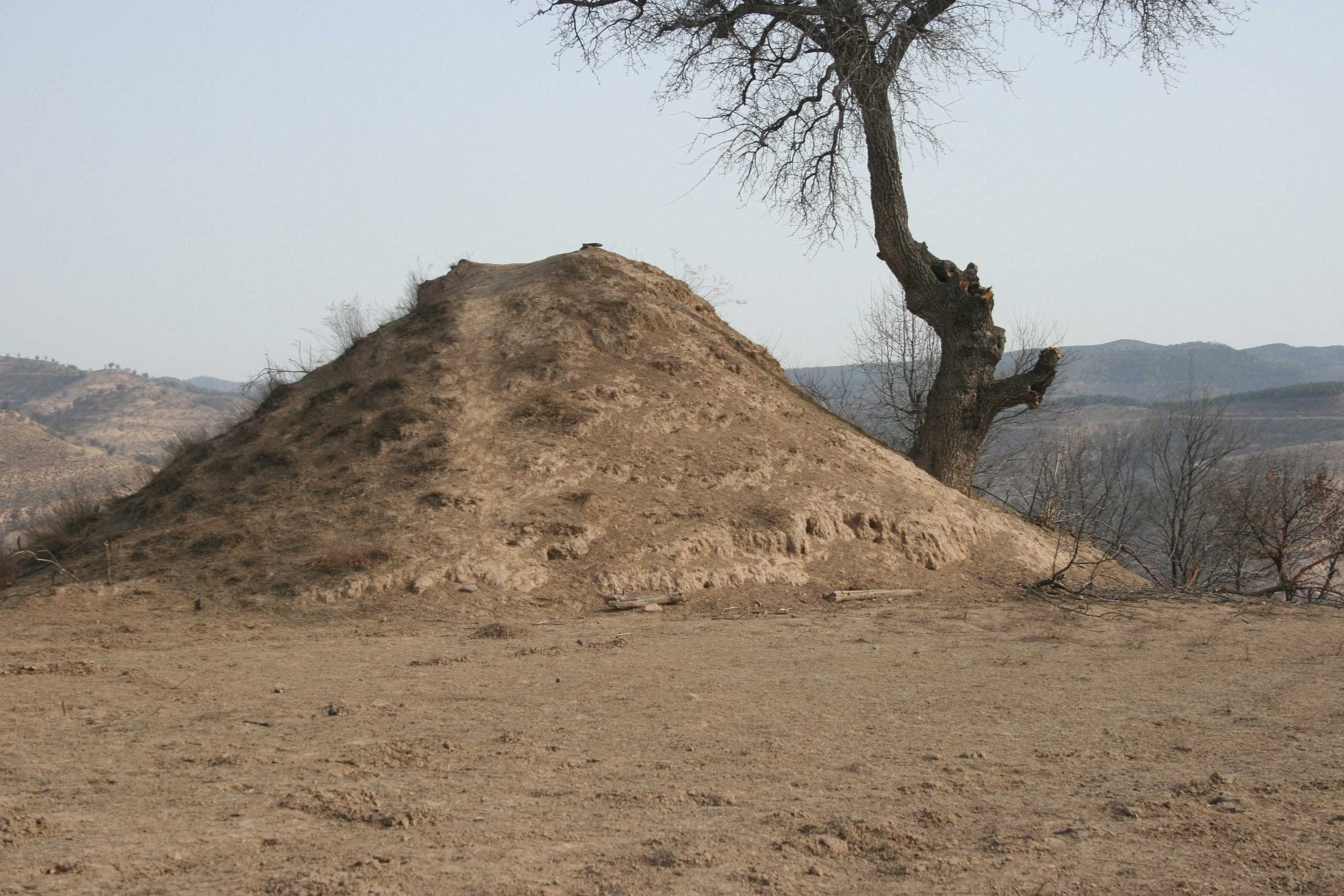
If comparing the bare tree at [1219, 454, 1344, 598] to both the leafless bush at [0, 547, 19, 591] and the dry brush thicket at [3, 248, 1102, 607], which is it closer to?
the dry brush thicket at [3, 248, 1102, 607]

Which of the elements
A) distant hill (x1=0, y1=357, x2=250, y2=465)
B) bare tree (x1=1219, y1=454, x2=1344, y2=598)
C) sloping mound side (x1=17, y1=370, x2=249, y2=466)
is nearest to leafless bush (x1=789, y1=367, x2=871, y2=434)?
bare tree (x1=1219, y1=454, x2=1344, y2=598)

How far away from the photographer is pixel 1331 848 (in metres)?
3.62

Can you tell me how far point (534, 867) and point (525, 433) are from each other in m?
8.09

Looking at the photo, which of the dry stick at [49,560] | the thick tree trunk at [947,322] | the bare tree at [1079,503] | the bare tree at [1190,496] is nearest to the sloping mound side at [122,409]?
the bare tree at [1079,503]

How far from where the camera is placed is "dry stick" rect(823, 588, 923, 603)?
32.2 feet

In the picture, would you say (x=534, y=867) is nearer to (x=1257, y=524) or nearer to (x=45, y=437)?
(x=1257, y=524)

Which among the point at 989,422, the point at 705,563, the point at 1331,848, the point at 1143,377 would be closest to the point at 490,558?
the point at 705,563

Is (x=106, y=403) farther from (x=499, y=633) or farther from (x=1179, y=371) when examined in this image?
(x=1179, y=371)

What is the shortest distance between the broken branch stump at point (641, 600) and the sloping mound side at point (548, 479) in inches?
6.6

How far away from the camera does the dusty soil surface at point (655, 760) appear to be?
341cm

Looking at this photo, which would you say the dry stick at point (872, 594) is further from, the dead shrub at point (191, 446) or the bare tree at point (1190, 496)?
the bare tree at point (1190, 496)

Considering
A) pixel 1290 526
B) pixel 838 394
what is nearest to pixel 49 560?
pixel 1290 526

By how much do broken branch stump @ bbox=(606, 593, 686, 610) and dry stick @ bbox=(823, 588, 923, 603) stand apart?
1455 mm

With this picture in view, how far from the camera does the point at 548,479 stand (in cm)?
1066
